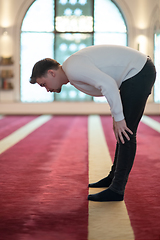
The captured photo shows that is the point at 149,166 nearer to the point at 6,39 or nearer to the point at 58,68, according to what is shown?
the point at 58,68

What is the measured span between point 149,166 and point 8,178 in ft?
4.55

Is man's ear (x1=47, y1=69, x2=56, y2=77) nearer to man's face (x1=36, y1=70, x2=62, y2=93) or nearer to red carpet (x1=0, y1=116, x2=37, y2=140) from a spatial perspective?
man's face (x1=36, y1=70, x2=62, y2=93)

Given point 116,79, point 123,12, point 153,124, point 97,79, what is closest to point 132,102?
point 116,79

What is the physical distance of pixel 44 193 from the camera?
8.22 feet

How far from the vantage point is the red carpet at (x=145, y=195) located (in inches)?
71.7

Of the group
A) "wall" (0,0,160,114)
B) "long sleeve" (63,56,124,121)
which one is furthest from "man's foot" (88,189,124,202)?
"wall" (0,0,160,114)

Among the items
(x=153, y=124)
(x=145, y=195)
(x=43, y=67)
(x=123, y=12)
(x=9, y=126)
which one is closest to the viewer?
(x=43, y=67)

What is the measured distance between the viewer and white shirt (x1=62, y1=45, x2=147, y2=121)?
196 cm

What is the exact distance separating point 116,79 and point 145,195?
0.88 metres

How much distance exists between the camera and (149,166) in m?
3.45

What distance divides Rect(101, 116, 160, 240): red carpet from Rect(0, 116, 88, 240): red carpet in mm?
292

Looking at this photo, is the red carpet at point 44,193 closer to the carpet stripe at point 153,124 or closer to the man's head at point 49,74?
the man's head at point 49,74

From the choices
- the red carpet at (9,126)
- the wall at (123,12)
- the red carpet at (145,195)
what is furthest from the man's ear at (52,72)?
the wall at (123,12)

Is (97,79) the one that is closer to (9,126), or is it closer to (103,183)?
(103,183)
